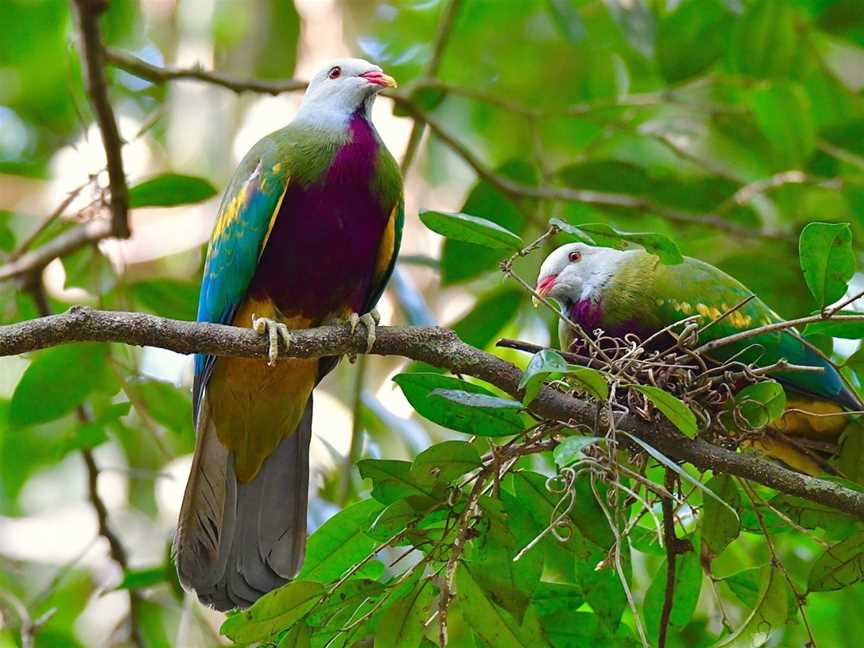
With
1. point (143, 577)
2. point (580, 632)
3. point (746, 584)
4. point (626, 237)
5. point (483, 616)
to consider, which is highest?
point (626, 237)

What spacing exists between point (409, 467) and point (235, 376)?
119cm

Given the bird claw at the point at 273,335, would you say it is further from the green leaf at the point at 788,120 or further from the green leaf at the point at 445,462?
the green leaf at the point at 788,120

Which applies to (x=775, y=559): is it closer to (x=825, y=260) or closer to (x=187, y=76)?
(x=825, y=260)

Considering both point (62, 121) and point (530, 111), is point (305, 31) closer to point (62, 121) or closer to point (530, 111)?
point (62, 121)

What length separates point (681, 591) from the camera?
Answer: 2.64 metres

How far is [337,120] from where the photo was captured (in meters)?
3.55

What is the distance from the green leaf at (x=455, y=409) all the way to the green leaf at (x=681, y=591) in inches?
21.9

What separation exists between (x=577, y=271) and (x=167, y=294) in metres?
1.35

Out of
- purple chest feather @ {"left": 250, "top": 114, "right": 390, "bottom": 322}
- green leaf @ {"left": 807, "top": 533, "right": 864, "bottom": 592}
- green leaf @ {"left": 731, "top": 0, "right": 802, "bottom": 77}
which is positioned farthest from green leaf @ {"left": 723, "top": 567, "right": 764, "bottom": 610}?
green leaf @ {"left": 731, "top": 0, "right": 802, "bottom": 77}

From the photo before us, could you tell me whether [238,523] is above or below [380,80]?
below

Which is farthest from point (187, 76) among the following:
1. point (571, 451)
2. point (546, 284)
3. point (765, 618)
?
point (765, 618)

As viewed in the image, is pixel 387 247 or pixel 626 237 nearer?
pixel 626 237

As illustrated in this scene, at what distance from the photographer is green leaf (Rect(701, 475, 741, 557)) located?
240cm

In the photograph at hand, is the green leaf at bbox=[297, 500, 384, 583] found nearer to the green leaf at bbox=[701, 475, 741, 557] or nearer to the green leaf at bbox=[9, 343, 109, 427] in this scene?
the green leaf at bbox=[701, 475, 741, 557]
